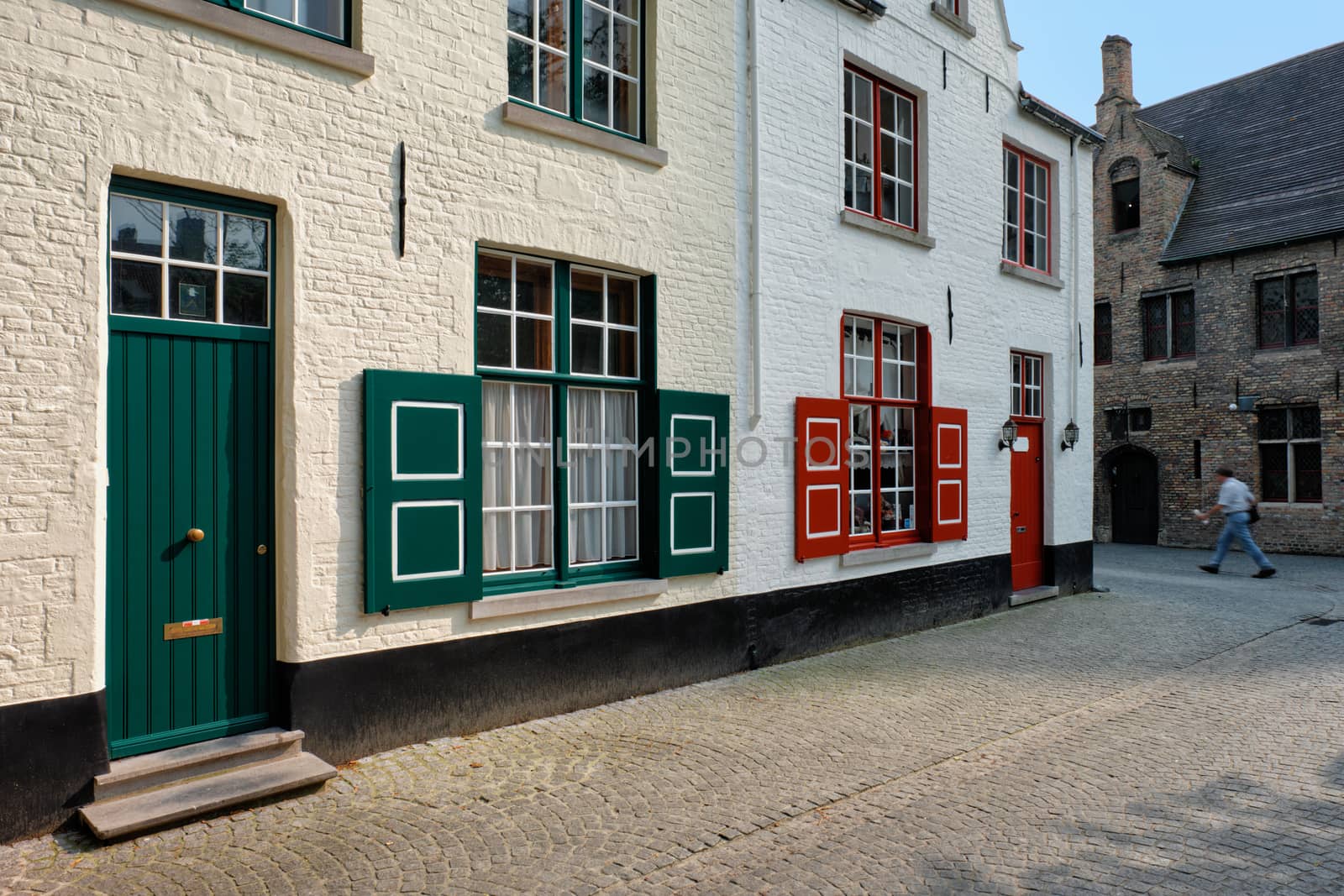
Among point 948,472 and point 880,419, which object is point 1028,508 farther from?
point 880,419

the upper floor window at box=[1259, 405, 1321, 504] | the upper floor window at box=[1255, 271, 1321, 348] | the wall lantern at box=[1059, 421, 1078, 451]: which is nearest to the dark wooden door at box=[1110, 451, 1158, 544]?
the upper floor window at box=[1259, 405, 1321, 504]

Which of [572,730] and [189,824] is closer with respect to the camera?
[189,824]

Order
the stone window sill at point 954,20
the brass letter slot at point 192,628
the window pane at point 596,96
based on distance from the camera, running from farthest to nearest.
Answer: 1. the stone window sill at point 954,20
2. the window pane at point 596,96
3. the brass letter slot at point 192,628

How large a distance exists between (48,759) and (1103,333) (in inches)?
864

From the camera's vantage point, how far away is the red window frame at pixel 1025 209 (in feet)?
38.1

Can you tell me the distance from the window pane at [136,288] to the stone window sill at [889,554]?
6.02m

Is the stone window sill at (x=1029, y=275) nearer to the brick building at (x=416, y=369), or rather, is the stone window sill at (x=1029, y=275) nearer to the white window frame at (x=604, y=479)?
the brick building at (x=416, y=369)

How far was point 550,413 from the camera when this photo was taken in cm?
648

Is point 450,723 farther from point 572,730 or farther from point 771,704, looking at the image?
point 771,704

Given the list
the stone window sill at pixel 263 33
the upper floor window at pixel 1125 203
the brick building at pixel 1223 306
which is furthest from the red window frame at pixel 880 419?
the upper floor window at pixel 1125 203

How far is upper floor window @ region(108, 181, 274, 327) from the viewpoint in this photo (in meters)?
4.72

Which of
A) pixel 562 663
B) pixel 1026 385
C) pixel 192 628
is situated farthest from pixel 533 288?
pixel 1026 385

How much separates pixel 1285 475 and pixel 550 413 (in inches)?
705

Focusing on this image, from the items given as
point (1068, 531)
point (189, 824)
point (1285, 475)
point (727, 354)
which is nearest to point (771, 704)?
point (727, 354)
